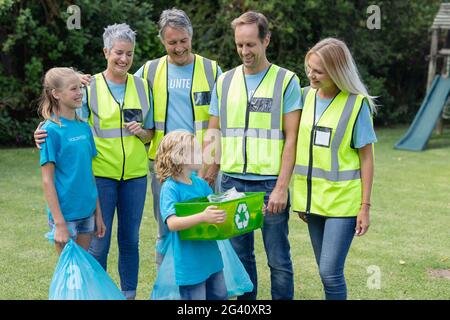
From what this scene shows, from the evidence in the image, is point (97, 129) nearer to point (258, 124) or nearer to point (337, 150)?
point (258, 124)

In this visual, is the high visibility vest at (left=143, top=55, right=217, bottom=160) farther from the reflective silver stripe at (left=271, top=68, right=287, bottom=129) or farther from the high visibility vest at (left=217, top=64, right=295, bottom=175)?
the reflective silver stripe at (left=271, top=68, right=287, bottom=129)

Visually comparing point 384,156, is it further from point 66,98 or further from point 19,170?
point 66,98

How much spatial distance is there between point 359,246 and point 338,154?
10.0 ft

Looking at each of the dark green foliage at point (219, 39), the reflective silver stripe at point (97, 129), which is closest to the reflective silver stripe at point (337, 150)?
the reflective silver stripe at point (97, 129)

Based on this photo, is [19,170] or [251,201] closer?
[251,201]

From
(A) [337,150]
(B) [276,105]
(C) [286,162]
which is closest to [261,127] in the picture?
(B) [276,105]

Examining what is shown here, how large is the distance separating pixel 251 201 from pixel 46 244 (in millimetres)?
3442

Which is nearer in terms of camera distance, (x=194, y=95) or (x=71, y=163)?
(x=71, y=163)

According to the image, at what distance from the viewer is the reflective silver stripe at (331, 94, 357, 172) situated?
4.04 m

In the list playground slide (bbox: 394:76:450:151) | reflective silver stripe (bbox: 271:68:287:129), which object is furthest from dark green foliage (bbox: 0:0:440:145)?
reflective silver stripe (bbox: 271:68:287:129)

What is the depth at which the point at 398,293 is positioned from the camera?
5.50 metres

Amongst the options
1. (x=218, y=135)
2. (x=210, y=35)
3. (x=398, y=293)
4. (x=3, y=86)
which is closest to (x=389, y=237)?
(x=398, y=293)

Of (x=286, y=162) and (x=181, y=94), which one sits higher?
(x=181, y=94)

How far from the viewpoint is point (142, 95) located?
4793mm
